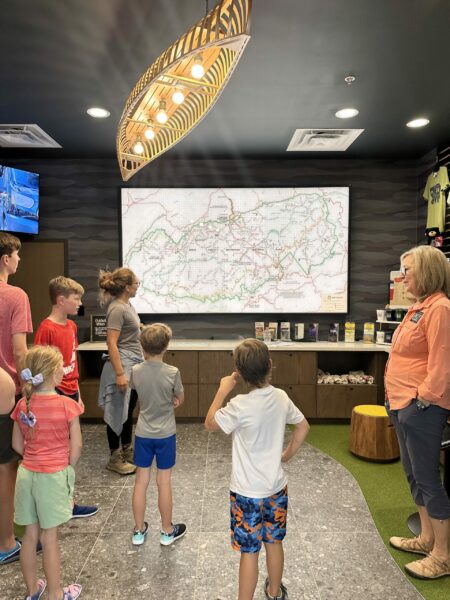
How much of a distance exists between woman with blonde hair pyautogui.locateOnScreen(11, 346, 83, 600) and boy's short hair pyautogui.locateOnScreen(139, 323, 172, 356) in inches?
20.0

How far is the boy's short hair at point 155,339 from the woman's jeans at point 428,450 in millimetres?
1301

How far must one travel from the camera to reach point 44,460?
1.83m

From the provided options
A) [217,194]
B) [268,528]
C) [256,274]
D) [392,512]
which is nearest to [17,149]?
[217,194]

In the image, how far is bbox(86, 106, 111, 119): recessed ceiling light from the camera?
347 centimetres

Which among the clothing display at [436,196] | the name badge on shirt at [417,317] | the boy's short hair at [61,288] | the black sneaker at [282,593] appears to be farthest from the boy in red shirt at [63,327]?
the clothing display at [436,196]

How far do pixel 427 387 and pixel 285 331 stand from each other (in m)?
2.92

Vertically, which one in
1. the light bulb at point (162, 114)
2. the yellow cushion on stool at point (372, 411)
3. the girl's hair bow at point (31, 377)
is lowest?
the yellow cushion on stool at point (372, 411)

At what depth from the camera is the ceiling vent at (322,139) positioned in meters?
4.05

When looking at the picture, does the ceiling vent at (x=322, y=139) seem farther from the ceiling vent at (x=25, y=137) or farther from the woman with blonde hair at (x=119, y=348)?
the ceiling vent at (x=25, y=137)

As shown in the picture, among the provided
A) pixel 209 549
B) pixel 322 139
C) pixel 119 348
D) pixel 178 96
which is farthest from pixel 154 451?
pixel 322 139

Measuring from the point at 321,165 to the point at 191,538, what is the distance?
13.3 ft

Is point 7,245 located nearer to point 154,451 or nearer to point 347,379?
point 154,451

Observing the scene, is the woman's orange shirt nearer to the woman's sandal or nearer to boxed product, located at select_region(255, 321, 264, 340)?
the woman's sandal

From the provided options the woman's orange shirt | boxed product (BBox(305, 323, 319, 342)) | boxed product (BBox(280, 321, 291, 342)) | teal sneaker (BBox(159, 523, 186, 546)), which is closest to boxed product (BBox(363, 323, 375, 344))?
boxed product (BBox(305, 323, 319, 342))
